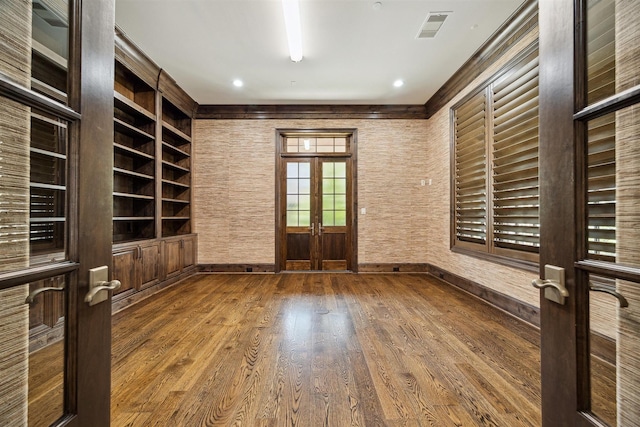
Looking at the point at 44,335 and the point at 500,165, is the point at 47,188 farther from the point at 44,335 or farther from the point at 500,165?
the point at 500,165

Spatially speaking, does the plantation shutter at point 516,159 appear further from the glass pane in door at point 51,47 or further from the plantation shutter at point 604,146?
the glass pane in door at point 51,47

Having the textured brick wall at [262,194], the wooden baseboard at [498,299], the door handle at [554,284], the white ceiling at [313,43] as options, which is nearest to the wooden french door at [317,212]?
the textured brick wall at [262,194]

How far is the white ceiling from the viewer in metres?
2.98

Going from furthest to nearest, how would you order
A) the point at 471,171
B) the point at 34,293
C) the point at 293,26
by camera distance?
the point at 471,171
the point at 293,26
the point at 34,293

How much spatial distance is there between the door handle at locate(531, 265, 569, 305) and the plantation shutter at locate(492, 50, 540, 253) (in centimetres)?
230

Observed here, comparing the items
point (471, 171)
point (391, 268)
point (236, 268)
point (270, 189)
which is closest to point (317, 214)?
point (270, 189)

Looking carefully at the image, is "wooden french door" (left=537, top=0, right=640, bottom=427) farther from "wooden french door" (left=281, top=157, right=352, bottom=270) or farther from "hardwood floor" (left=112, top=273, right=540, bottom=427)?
"wooden french door" (left=281, top=157, right=352, bottom=270)

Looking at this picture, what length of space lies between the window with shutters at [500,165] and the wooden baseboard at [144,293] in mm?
4498

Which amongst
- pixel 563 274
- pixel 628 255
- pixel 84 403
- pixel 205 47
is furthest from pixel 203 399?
pixel 205 47

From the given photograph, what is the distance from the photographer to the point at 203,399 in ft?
5.69

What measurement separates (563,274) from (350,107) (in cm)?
516

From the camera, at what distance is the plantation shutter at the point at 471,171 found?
3.86 meters

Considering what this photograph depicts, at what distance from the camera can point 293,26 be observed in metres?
3.09

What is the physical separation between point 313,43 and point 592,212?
3554 millimetres
